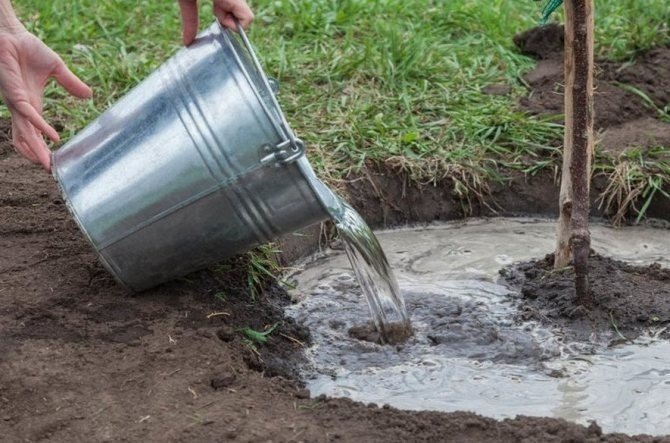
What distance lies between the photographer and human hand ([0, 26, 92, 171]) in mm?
3398

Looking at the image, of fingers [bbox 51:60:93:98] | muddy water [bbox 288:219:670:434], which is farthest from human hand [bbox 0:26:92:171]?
muddy water [bbox 288:219:670:434]

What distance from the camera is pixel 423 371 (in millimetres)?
3541

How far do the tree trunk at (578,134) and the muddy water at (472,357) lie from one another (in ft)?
0.95

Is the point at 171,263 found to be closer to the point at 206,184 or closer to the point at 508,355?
the point at 206,184

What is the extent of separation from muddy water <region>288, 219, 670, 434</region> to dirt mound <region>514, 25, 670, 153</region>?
2.93 ft

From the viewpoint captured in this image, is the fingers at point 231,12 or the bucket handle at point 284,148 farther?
the fingers at point 231,12

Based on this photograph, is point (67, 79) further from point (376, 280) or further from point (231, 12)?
point (376, 280)

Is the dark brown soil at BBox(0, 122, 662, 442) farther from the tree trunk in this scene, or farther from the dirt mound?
the dirt mound

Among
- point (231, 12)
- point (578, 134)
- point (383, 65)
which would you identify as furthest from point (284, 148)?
point (383, 65)

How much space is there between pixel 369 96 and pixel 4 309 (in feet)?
7.06

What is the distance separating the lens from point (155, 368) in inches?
126

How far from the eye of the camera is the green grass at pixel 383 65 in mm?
4793

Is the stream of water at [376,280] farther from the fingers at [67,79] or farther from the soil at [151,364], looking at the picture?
the fingers at [67,79]

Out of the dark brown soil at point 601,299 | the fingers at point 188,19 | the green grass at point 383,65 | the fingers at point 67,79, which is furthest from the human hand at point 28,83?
the dark brown soil at point 601,299
